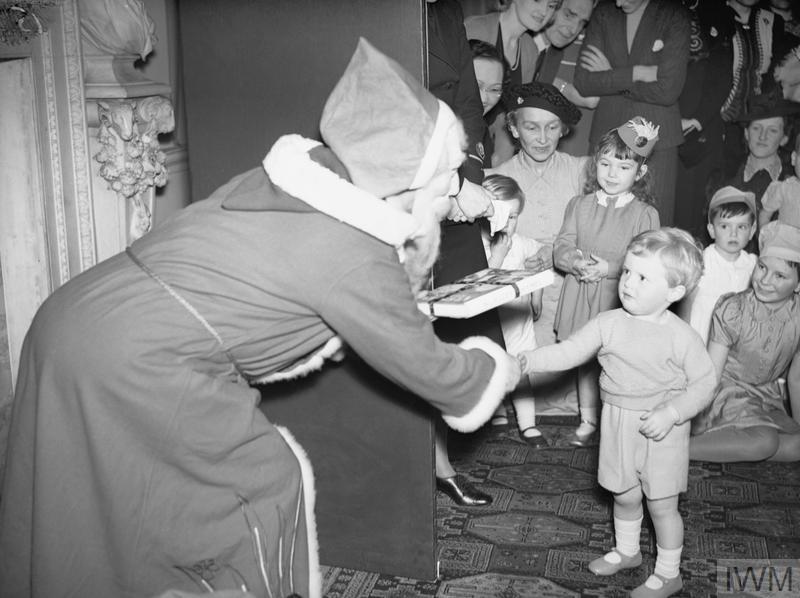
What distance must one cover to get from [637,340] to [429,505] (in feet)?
2.65

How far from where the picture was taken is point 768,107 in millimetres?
4742

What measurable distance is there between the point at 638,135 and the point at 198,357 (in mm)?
2389

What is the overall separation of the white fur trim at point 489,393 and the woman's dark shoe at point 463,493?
4.20 ft

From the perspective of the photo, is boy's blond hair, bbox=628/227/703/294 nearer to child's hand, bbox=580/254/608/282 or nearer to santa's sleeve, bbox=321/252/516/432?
santa's sleeve, bbox=321/252/516/432

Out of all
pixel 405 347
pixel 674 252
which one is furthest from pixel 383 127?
pixel 674 252

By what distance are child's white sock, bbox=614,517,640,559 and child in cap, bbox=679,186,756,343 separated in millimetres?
1506

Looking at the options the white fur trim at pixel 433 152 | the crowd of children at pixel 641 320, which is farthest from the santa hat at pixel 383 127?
the crowd of children at pixel 641 320

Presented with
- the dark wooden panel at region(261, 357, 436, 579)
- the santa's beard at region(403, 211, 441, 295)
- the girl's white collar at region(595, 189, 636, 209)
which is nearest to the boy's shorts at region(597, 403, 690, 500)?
the dark wooden panel at region(261, 357, 436, 579)

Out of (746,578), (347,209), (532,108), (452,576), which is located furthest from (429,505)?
(532,108)

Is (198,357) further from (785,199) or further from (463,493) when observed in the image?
(785,199)

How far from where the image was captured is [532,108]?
166 inches

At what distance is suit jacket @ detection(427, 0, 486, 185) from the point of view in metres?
3.27

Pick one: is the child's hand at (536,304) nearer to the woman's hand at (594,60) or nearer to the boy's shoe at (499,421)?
the boy's shoe at (499,421)

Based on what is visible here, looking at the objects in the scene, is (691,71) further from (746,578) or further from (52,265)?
(52,265)
